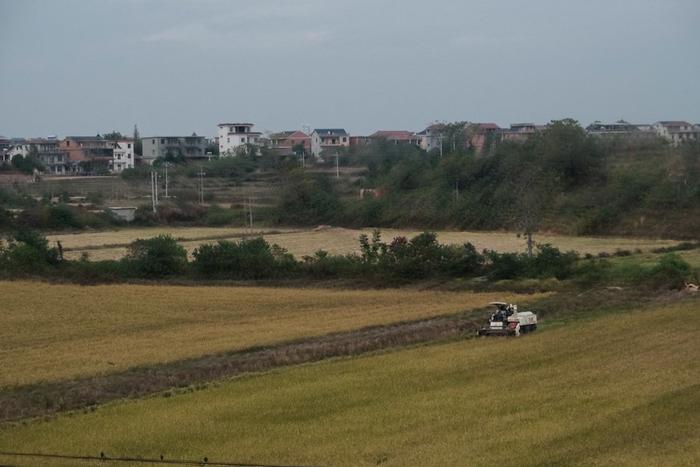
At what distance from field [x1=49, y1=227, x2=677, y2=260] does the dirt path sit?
21039 millimetres

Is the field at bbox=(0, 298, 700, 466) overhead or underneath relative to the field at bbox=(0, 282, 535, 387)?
overhead

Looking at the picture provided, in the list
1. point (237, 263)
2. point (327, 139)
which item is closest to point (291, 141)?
point (327, 139)

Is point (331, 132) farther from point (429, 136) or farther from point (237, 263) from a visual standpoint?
point (237, 263)

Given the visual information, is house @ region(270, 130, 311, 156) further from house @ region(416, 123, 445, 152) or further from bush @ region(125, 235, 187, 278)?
bush @ region(125, 235, 187, 278)

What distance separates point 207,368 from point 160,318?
24.8 ft

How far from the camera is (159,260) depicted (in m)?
38.2

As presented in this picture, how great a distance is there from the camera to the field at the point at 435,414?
13.6 meters

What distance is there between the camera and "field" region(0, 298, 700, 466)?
535 inches

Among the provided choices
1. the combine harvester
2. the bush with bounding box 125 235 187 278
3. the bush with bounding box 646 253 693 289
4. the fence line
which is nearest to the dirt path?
A: the combine harvester

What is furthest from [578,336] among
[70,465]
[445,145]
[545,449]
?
[445,145]

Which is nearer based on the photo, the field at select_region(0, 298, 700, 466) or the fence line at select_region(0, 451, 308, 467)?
the fence line at select_region(0, 451, 308, 467)

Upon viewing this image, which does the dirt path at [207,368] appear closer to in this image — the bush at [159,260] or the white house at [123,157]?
the bush at [159,260]

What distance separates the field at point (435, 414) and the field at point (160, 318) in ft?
10.9

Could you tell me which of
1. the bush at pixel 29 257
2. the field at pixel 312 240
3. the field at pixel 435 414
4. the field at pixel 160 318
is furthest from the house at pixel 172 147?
the field at pixel 435 414
